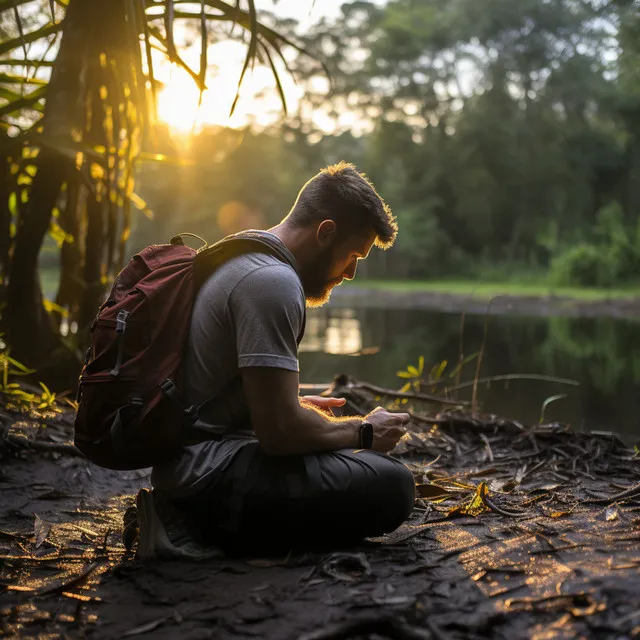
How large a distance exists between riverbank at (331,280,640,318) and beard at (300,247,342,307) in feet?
39.2

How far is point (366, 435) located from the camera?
8.35 feet

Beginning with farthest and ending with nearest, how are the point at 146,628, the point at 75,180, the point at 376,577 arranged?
the point at 75,180, the point at 376,577, the point at 146,628

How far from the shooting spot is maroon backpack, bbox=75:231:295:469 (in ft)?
7.48

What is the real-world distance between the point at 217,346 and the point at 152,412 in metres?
0.27

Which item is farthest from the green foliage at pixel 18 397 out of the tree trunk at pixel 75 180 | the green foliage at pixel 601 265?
the green foliage at pixel 601 265

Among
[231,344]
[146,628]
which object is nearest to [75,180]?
[231,344]

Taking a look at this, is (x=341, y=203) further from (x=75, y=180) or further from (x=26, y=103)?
(x=75, y=180)

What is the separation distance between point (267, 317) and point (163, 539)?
31.2 inches

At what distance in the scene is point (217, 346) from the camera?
236cm

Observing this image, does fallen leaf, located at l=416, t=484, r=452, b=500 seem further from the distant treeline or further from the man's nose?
the distant treeline

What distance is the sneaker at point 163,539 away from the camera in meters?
2.43

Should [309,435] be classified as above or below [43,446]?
above

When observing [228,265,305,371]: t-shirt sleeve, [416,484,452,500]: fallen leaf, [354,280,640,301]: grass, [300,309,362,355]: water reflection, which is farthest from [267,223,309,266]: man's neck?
Result: [354,280,640,301]: grass

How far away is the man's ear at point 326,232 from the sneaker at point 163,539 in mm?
969
